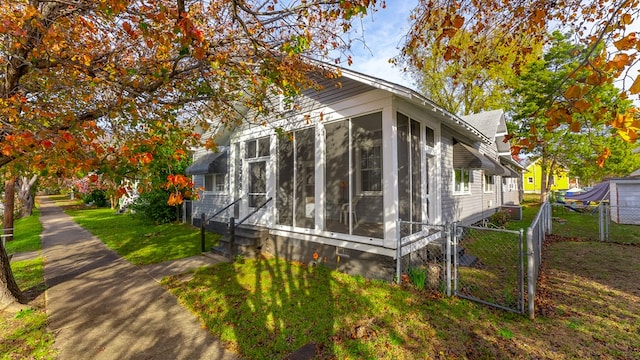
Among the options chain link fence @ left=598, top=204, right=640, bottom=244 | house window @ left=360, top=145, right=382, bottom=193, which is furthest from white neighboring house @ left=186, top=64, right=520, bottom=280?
chain link fence @ left=598, top=204, right=640, bottom=244

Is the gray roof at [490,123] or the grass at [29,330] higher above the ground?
the gray roof at [490,123]

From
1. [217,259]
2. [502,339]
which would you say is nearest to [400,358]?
[502,339]

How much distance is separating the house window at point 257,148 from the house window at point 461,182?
21.8 ft

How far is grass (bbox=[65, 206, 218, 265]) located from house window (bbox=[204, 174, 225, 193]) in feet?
6.53

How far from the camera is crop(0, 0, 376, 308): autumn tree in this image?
133 inches

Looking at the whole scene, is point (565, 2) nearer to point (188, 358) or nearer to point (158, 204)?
point (188, 358)

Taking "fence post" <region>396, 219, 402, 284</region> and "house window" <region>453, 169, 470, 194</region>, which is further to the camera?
"house window" <region>453, 169, 470, 194</region>

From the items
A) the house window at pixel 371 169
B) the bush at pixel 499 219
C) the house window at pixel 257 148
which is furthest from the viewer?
the bush at pixel 499 219

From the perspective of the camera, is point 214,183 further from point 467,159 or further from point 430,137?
point 467,159

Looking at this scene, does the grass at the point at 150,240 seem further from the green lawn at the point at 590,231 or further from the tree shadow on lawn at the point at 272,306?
the green lawn at the point at 590,231

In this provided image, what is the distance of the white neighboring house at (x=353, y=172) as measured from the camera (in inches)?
233

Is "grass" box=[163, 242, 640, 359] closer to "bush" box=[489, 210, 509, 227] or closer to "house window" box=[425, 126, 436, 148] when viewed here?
"house window" box=[425, 126, 436, 148]

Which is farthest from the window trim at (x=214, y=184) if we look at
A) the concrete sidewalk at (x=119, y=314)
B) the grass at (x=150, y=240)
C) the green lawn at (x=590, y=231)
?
the green lawn at (x=590, y=231)

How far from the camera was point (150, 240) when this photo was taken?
34.5ft
